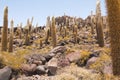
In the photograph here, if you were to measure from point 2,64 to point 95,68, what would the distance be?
14.1ft

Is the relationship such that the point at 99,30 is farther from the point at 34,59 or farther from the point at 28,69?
the point at 28,69

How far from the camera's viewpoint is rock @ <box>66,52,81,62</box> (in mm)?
13687

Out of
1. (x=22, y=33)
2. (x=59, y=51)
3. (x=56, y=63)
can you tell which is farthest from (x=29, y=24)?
(x=56, y=63)

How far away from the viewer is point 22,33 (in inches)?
1832

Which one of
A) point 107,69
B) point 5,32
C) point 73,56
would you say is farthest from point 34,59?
point 5,32

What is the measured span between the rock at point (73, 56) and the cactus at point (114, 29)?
137 inches

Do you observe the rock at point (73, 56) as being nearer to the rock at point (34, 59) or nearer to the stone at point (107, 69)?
the rock at point (34, 59)

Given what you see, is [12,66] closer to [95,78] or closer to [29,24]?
[95,78]

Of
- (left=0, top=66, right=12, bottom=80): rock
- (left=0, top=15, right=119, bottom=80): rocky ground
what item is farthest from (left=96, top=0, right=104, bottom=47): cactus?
(left=0, top=66, right=12, bottom=80): rock

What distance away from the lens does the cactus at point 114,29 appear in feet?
33.7

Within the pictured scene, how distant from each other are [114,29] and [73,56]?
13.6 feet

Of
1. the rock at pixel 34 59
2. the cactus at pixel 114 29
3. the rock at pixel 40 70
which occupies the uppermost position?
the cactus at pixel 114 29

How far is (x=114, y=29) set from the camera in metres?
10.3

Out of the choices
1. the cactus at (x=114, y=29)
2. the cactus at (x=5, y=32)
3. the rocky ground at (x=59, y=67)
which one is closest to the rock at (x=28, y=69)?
the rocky ground at (x=59, y=67)
